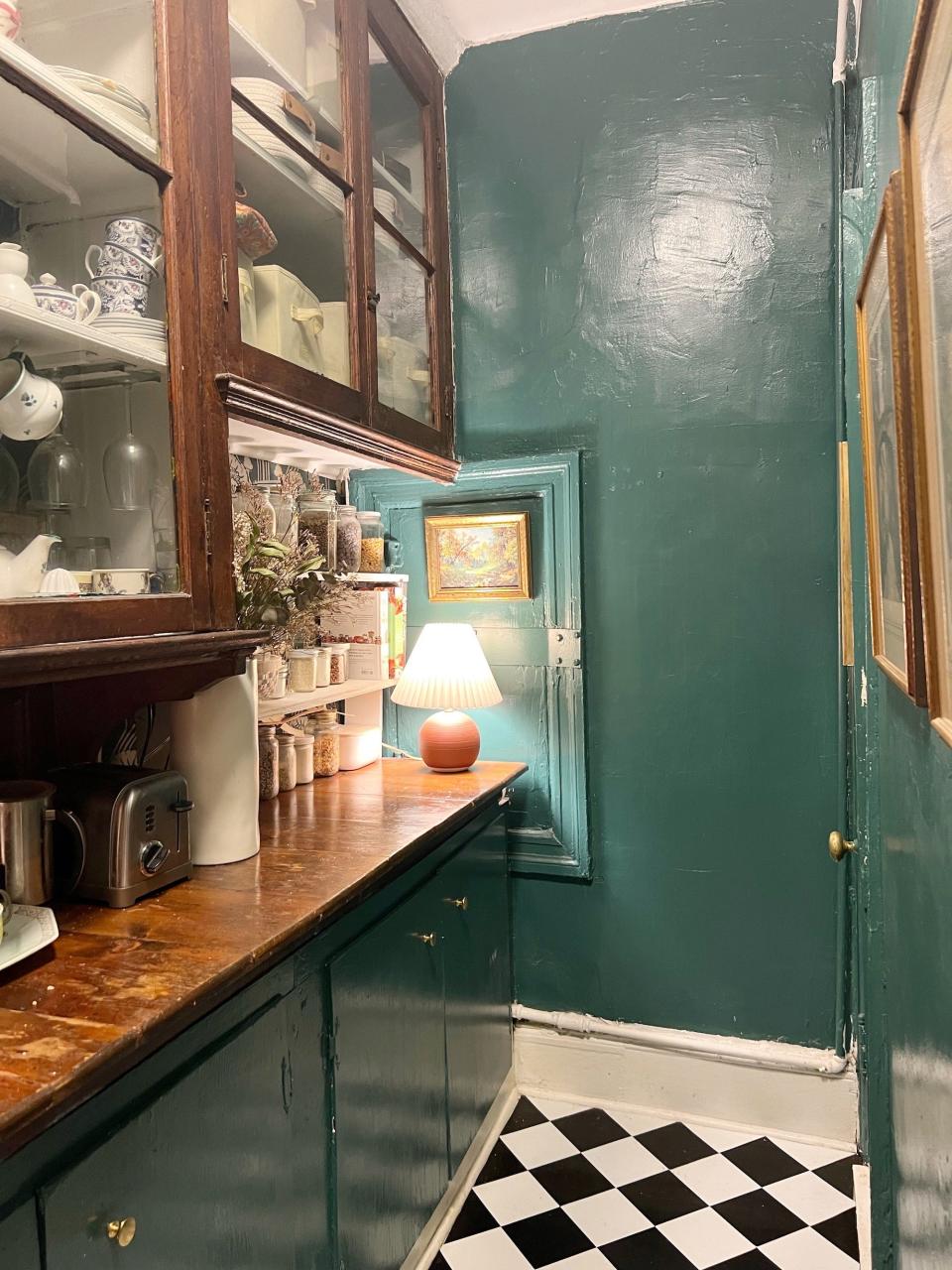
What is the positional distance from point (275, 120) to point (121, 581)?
3.09 feet

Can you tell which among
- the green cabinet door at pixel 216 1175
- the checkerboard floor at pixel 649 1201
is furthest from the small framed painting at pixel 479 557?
the checkerboard floor at pixel 649 1201

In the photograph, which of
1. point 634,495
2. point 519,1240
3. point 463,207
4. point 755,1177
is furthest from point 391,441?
point 755,1177

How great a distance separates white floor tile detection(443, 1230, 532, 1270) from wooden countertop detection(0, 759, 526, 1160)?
2.86 feet

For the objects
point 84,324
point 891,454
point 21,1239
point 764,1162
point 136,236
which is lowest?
point 764,1162

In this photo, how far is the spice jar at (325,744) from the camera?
2.21 metres

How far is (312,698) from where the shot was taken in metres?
2.01

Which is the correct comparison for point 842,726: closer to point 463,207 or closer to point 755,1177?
point 755,1177

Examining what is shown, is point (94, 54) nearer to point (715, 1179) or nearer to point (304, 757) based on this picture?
point (304, 757)

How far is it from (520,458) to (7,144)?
4.92ft

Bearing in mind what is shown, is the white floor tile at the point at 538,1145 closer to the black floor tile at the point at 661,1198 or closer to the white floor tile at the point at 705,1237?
the black floor tile at the point at 661,1198

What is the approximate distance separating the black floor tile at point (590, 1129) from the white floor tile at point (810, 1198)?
391mm

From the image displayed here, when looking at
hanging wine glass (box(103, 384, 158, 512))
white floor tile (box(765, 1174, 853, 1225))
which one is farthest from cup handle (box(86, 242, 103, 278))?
white floor tile (box(765, 1174, 853, 1225))

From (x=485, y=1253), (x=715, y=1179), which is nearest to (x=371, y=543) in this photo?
(x=485, y=1253)

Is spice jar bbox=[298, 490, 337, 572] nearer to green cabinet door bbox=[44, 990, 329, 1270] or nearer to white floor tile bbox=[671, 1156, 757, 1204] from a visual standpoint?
green cabinet door bbox=[44, 990, 329, 1270]
